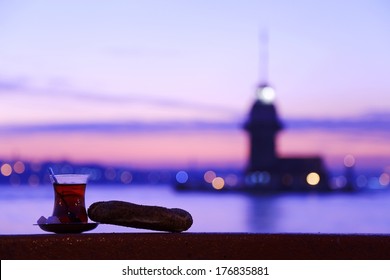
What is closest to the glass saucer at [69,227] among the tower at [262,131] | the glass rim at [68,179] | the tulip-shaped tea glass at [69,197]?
the tulip-shaped tea glass at [69,197]

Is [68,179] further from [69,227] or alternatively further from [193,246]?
[193,246]

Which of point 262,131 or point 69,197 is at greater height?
point 262,131

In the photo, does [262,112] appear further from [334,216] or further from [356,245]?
[356,245]

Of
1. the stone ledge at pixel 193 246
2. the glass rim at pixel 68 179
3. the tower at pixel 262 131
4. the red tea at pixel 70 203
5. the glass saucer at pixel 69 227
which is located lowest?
the stone ledge at pixel 193 246

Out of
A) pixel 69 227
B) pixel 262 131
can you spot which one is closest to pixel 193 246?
pixel 69 227

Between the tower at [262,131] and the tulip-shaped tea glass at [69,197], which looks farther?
the tower at [262,131]

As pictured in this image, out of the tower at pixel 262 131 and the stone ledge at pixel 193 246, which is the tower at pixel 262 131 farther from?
the stone ledge at pixel 193 246

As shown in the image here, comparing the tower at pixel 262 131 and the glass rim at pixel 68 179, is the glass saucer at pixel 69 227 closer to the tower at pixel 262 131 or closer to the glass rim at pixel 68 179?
the glass rim at pixel 68 179

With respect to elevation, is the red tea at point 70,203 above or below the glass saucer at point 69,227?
above
